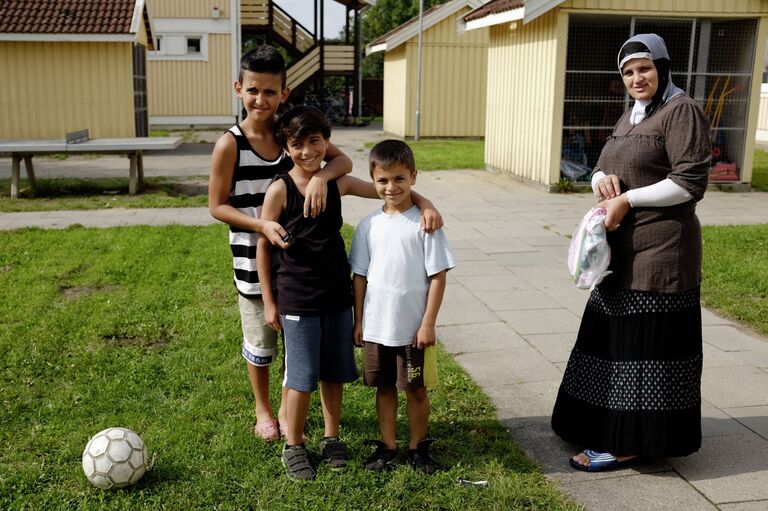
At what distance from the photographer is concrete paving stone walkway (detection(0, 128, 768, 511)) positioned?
3373 mm

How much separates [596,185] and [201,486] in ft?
6.60

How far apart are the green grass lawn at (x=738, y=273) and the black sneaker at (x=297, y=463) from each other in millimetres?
3548

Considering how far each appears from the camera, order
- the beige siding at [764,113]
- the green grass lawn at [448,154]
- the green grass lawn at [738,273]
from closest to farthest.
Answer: the green grass lawn at [738,273] → the green grass lawn at [448,154] → the beige siding at [764,113]

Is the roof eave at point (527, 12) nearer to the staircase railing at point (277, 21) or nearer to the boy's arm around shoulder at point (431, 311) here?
the boy's arm around shoulder at point (431, 311)

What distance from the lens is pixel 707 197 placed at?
38.3ft

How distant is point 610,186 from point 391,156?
0.91 metres

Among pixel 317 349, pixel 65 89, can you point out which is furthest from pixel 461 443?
pixel 65 89

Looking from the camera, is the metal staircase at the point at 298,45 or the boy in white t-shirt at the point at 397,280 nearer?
the boy in white t-shirt at the point at 397,280

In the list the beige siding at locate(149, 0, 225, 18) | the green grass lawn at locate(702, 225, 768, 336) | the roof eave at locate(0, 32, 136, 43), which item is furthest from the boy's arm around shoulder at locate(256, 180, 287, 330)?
the beige siding at locate(149, 0, 225, 18)

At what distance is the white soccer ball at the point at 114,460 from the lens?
3199 mm

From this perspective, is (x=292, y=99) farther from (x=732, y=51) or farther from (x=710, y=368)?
(x=710, y=368)

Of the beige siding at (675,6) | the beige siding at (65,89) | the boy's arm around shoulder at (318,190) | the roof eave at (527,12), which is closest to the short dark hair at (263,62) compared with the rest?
the boy's arm around shoulder at (318,190)

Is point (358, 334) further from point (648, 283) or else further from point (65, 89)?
point (65, 89)

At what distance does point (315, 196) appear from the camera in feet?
10.4
